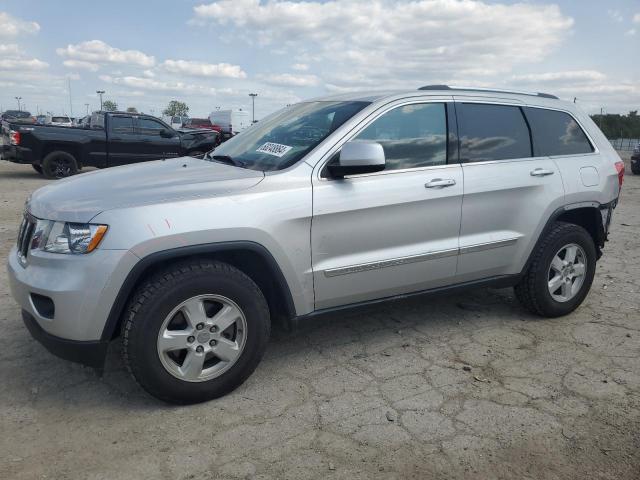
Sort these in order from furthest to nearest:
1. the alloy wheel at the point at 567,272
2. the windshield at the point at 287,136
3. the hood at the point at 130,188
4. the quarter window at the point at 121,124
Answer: the quarter window at the point at 121,124
the alloy wheel at the point at 567,272
the windshield at the point at 287,136
the hood at the point at 130,188

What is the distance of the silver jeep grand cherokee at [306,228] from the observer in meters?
2.78

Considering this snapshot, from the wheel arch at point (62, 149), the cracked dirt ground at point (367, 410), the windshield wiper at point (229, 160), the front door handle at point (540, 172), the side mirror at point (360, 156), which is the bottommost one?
the cracked dirt ground at point (367, 410)

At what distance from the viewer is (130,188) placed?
3.01 m

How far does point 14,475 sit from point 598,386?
10.4 ft

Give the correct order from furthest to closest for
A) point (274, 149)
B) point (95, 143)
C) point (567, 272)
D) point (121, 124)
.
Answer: point (121, 124), point (95, 143), point (567, 272), point (274, 149)

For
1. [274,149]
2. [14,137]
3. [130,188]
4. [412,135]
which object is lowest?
[130,188]

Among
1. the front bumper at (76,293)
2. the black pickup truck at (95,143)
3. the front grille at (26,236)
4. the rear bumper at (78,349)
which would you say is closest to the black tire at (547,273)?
the front bumper at (76,293)

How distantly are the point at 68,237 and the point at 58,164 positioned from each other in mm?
10871

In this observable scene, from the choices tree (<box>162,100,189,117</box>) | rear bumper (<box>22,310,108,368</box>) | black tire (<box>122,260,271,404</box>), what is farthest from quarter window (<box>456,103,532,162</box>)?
tree (<box>162,100,189,117</box>)

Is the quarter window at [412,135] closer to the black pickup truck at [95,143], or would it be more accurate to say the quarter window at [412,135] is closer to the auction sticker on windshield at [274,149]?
the auction sticker on windshield at [274,149]

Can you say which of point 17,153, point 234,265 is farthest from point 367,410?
point 17,153

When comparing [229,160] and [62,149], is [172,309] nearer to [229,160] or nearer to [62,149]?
[229,160]

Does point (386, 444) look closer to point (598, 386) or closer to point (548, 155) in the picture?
point (598, 386)

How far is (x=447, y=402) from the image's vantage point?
3100 millimetres
